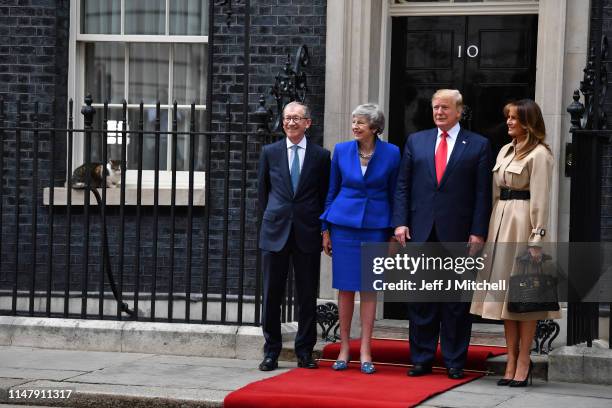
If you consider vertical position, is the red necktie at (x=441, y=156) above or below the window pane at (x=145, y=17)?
below

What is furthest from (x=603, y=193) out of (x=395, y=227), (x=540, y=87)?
(x=395, y=227)

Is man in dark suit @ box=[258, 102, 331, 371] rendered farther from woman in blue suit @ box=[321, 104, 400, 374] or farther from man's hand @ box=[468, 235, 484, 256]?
man's hand @ box=[468, 235, 484, 256]

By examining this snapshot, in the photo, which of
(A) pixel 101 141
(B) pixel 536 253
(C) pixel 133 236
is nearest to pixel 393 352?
(B) pixel 536 253

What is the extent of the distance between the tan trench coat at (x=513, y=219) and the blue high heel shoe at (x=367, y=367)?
805mm

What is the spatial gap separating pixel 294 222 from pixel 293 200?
147 mm

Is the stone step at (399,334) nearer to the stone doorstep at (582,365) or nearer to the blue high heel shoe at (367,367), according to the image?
the blue high heel shoe at (367,367)

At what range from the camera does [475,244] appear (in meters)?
8.19

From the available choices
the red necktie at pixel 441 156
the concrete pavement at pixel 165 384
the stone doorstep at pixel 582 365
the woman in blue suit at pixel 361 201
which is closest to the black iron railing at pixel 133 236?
the concrete pavement at pixel 165 384

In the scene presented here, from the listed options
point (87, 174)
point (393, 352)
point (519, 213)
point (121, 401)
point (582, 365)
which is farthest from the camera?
point (87, 174)

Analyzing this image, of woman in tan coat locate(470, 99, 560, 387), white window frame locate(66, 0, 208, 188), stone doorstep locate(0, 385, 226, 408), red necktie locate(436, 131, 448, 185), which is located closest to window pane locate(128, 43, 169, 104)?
white window frame locate(66, 0, 208, 188)

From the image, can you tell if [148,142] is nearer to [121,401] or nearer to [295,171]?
[295,171]

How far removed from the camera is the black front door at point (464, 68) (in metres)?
10.5

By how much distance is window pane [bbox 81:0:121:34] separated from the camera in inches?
442

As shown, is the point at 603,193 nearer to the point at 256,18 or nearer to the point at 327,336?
the point at 327,336
